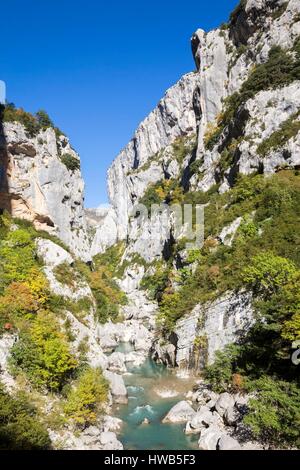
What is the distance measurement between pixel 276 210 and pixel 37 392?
2308 centimetres

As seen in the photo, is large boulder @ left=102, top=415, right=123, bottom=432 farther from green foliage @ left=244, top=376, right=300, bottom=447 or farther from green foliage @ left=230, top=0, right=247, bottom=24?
green foliage @ left=230, top=0, right=247, bottom=24

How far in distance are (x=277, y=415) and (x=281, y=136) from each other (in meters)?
32.3

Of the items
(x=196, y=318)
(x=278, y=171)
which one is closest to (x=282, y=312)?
(x=196, y=318)

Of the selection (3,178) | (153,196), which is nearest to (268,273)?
(3,178)

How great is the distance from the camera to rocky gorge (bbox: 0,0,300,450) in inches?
699

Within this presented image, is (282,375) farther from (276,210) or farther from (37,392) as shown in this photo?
(276,210)

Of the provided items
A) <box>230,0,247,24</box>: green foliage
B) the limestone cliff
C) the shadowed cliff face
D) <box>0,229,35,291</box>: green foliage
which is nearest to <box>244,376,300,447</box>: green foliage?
the limestone cliff

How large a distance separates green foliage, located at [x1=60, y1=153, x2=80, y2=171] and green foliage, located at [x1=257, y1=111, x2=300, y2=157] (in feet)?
72.7

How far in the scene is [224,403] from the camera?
18625 mm

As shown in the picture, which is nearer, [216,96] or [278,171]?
[278,171]

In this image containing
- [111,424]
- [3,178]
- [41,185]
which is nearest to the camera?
[111,424]

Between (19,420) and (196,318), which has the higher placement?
(196,318)

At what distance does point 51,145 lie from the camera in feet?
132

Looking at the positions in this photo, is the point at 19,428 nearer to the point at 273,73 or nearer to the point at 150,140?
the point at 273,73
